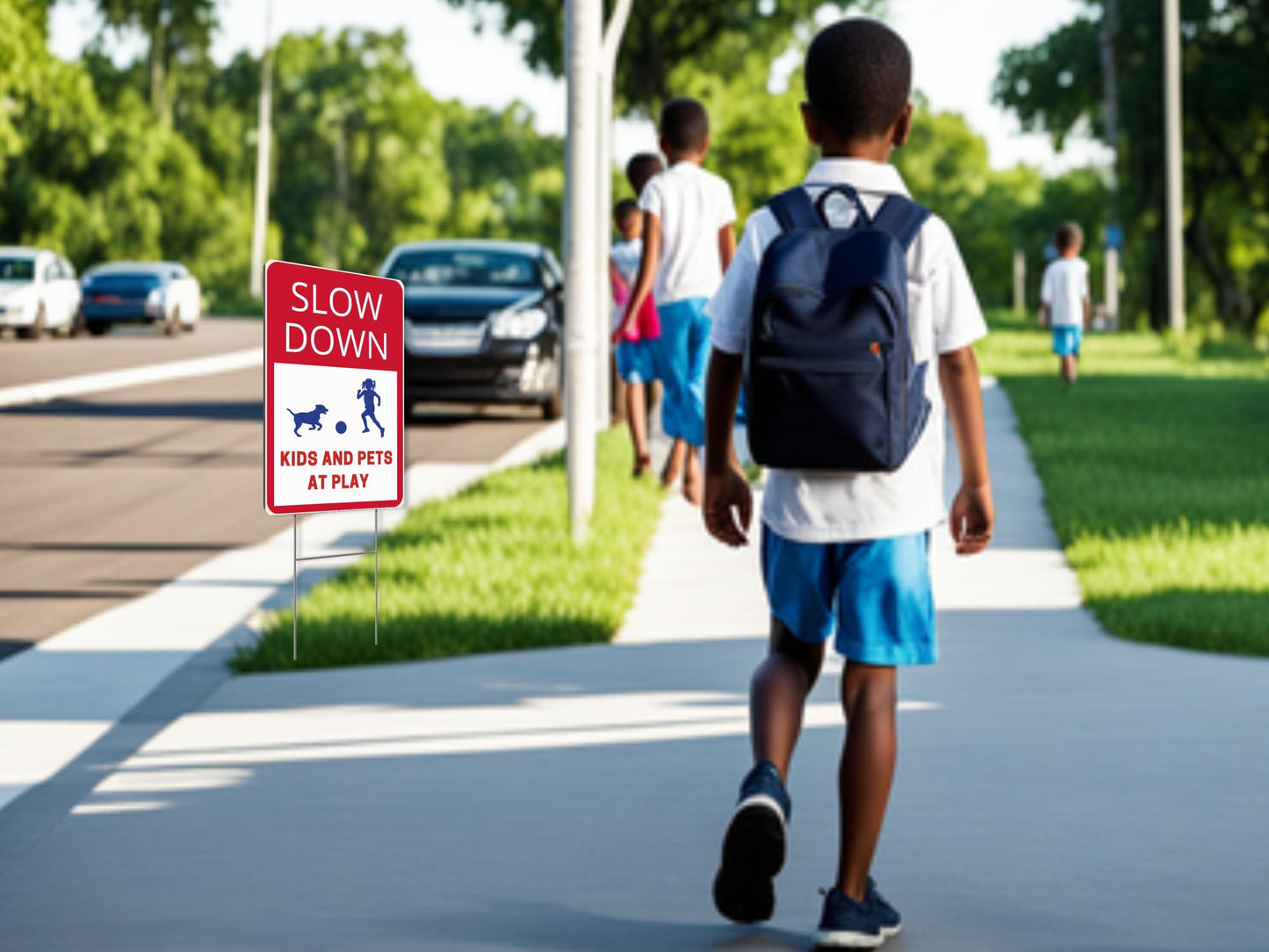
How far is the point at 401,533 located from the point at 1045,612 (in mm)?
4023

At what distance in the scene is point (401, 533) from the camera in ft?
42.5

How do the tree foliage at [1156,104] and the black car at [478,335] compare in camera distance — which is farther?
the tree foliage at [1156,104]

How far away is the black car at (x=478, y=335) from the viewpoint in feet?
75.0

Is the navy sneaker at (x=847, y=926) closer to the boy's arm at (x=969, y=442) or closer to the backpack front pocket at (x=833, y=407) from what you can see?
the boy's arm at (x=969, y=442)

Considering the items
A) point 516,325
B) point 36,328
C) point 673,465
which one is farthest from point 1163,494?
point 36,328

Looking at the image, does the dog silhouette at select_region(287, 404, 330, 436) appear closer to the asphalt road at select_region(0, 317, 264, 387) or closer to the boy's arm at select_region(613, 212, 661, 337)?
the boy's arm at select_region(613, 212, 661, 337)

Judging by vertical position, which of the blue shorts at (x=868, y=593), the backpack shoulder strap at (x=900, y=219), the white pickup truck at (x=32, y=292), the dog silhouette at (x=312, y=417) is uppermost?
the white pickup truck at (x=32, y=292)

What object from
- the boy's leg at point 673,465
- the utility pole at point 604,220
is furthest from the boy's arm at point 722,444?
the utility pole at point 604,220

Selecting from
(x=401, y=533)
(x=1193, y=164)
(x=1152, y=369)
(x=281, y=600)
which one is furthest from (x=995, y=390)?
(x=1193, y=164)

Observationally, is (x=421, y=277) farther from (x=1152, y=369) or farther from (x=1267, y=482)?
(x=1152, y=369)

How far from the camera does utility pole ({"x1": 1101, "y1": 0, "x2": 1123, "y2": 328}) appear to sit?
182 ft

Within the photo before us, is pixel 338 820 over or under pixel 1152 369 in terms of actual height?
under

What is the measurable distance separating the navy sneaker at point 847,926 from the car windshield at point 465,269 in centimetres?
Result: 1941

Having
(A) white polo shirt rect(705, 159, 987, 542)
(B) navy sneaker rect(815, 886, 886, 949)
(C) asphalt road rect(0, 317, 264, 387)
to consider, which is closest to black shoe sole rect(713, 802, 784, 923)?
(B) navy sneaker rect(815, 886, 886, 949)
